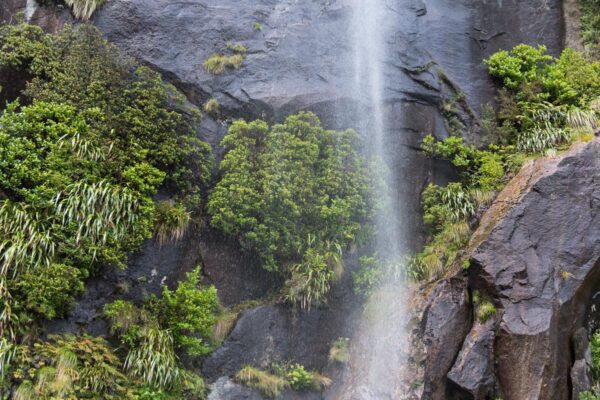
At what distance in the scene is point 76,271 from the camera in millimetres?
6906

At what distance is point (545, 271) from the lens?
7180 mm

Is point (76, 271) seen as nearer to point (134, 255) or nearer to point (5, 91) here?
point (134, 255)

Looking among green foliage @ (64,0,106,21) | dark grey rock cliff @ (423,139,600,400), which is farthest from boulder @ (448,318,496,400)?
green foliage @ (64,0,106,21)

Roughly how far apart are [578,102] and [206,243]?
7.47 m

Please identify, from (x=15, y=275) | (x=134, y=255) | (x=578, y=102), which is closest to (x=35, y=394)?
(x=15, y=275)

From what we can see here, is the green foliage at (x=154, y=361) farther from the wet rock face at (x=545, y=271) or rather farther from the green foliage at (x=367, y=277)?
the wet rock face at (x=545, y=271)

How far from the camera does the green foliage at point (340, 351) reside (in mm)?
8000

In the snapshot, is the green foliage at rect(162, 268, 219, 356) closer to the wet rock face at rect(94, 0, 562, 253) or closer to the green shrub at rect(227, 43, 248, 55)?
the wet rock face at rect(94, 0, 562, 253)

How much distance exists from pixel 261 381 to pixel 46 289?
126 inches

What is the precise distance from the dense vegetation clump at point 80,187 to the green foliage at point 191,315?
2cm

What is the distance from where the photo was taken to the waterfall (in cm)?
770

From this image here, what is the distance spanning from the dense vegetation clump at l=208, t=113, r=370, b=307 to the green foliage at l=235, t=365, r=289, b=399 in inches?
50.4

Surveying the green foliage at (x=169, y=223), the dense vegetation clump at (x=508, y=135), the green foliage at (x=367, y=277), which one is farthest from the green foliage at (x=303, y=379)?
the green foliage at (x=169, y=223)

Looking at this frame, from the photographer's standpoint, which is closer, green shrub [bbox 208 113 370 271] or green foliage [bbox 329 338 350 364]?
green foliage [bbox 329 338 350 364]
